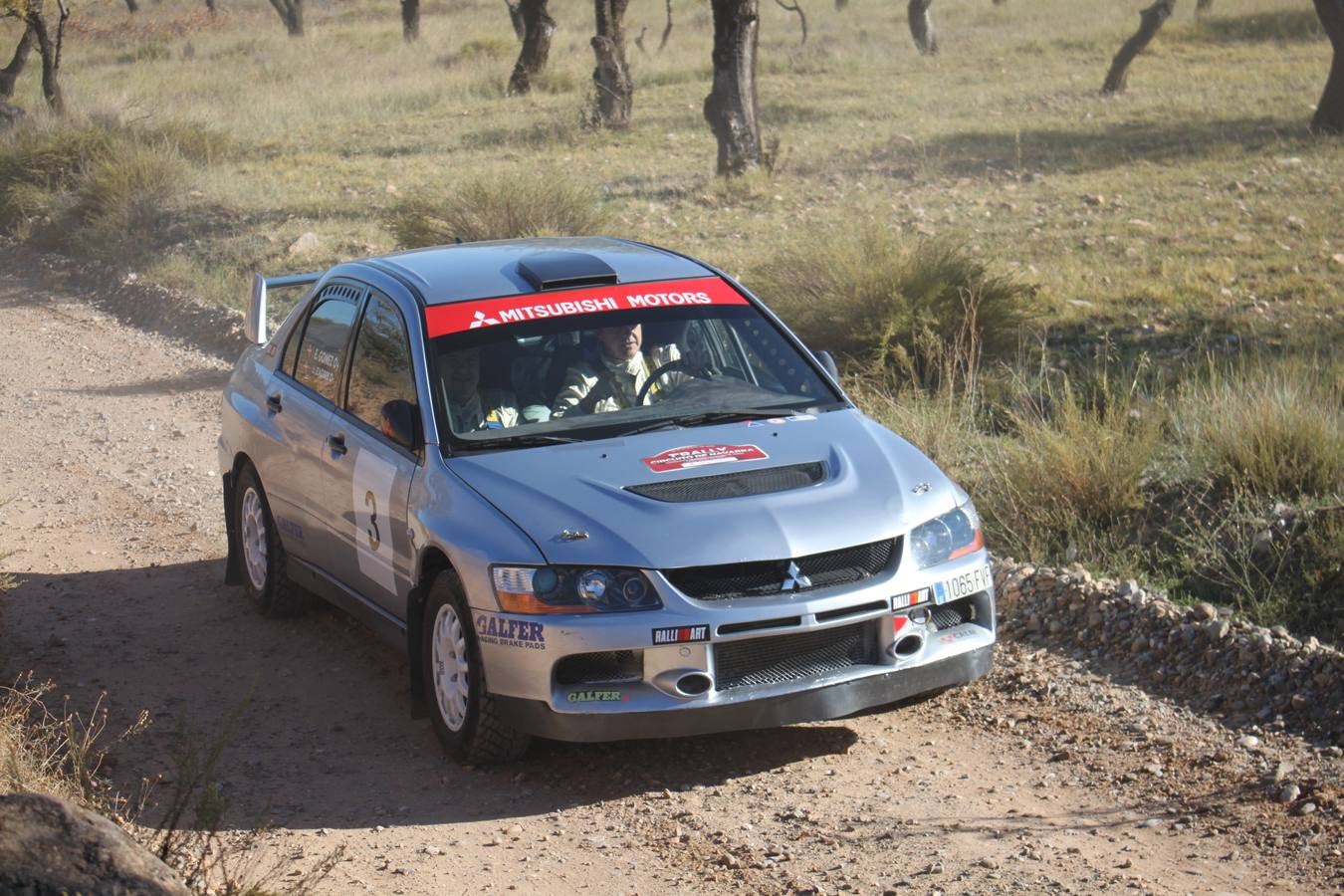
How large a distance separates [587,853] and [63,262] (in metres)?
14.6

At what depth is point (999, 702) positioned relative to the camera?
5945 millimetres

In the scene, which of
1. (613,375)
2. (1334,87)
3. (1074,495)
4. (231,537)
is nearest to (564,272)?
(613,375)

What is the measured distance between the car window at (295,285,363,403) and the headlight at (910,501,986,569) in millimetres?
2545

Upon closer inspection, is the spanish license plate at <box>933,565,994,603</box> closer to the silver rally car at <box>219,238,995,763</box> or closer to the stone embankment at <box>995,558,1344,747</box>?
the silver rally car at <box>219,238,995,763</box>

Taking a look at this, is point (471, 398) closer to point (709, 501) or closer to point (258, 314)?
point (709, 501)

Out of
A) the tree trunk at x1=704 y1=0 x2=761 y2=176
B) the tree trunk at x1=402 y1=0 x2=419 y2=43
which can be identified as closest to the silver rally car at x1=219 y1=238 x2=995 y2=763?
the tree trunk at x1=704 y1=0 x2=761 y2=176

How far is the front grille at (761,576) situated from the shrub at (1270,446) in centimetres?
262

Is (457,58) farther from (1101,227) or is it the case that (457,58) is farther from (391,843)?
(391,843)

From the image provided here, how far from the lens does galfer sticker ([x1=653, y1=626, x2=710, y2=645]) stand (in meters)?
4.91

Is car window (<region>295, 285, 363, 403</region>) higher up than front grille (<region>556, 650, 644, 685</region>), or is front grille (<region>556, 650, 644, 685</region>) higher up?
car window (<region>295, 285, 363, 403</region>)

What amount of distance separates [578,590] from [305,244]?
38.9 ft

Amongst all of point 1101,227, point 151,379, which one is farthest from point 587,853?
point 1101,227

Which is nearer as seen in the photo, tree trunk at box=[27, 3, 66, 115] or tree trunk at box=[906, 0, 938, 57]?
tree trunk at box=[27, 3, 66, 115]

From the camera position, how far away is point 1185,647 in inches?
240
